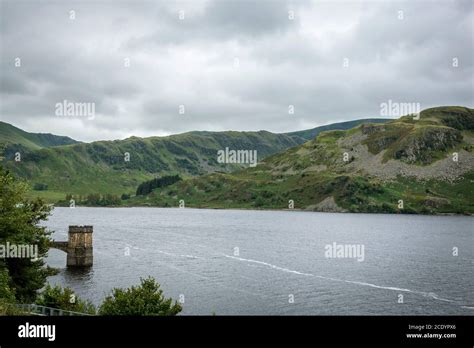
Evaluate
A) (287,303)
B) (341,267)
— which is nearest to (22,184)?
(287,303)

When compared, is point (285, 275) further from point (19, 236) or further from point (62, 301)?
point (62, 301)

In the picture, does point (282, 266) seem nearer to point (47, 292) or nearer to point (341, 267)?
point (341, 267)

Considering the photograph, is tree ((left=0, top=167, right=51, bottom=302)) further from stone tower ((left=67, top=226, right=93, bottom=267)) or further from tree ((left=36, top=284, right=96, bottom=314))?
stone tower ((left=67, top=226, right=93, bottom=267))

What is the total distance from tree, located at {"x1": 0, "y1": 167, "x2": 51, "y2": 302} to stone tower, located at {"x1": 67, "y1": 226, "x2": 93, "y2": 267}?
131 ft

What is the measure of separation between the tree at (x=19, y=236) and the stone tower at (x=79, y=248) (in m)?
39.9

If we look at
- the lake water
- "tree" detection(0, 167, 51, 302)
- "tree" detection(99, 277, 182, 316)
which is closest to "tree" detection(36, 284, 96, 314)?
"tree" detection(0, 167, 51, 302)

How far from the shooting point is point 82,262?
11181 centimetres

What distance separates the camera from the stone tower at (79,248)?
368ft

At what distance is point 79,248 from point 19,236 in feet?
194

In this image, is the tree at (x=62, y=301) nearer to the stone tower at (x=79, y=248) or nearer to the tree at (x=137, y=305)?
the tree at (x=137, y=305)

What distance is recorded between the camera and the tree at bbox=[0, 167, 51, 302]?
5437cm

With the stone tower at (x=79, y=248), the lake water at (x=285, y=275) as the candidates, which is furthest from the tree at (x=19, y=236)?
the stone tower at (x=79, y=248)
